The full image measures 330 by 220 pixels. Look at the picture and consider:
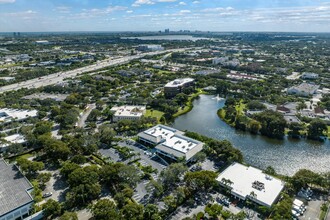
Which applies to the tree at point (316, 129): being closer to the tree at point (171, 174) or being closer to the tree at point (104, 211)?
the tree at point (171, 174)

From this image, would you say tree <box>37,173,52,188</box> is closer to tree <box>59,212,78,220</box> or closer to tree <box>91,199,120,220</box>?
tree <box>59,212,78,220</box>

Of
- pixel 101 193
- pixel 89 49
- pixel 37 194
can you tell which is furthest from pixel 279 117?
pixel 89 49

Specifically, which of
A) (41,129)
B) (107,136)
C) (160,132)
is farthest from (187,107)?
(41,129)

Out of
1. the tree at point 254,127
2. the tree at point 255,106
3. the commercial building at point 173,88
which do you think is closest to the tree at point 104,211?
the tree at point 254,127

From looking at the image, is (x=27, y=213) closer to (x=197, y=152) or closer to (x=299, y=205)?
(x=197, y=152)

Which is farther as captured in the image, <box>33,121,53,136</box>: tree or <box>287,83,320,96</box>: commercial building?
<box>287,83,320,96</box>: commercial building

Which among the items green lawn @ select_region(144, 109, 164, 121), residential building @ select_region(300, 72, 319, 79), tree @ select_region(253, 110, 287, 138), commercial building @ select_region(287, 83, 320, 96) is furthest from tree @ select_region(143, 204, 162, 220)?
residential building @ select_region(300, 72, 319, 79)
